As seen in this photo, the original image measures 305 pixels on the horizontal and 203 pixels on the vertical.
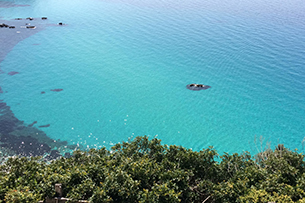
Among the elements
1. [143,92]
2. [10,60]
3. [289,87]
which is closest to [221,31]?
[289,87]

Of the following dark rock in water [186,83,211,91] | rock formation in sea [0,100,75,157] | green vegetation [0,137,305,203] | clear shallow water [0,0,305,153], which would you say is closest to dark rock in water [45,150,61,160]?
rock formation in sea [0,100,75,157]

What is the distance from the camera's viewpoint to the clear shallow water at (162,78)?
1361 cm

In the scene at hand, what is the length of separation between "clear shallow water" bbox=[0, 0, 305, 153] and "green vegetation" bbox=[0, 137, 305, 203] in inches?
182

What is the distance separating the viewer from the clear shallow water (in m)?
13.6

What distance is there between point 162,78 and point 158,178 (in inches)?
452

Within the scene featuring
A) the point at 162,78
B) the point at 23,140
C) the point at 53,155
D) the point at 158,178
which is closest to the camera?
the point at 158,178

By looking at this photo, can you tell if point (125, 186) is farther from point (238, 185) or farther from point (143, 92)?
point (143, 92)

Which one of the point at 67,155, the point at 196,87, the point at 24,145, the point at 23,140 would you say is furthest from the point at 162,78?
the point at 24,145

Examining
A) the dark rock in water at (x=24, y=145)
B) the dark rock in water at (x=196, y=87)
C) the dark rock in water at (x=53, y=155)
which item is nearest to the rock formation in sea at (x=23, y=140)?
the dark rock in water at (x=24, y=145)

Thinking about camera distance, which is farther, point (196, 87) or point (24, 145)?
point (196, 87)

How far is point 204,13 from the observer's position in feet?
106

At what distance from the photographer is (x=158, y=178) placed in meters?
7.27

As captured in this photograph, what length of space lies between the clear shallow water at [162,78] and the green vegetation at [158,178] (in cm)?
462

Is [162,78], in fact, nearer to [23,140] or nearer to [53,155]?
[53,155]
